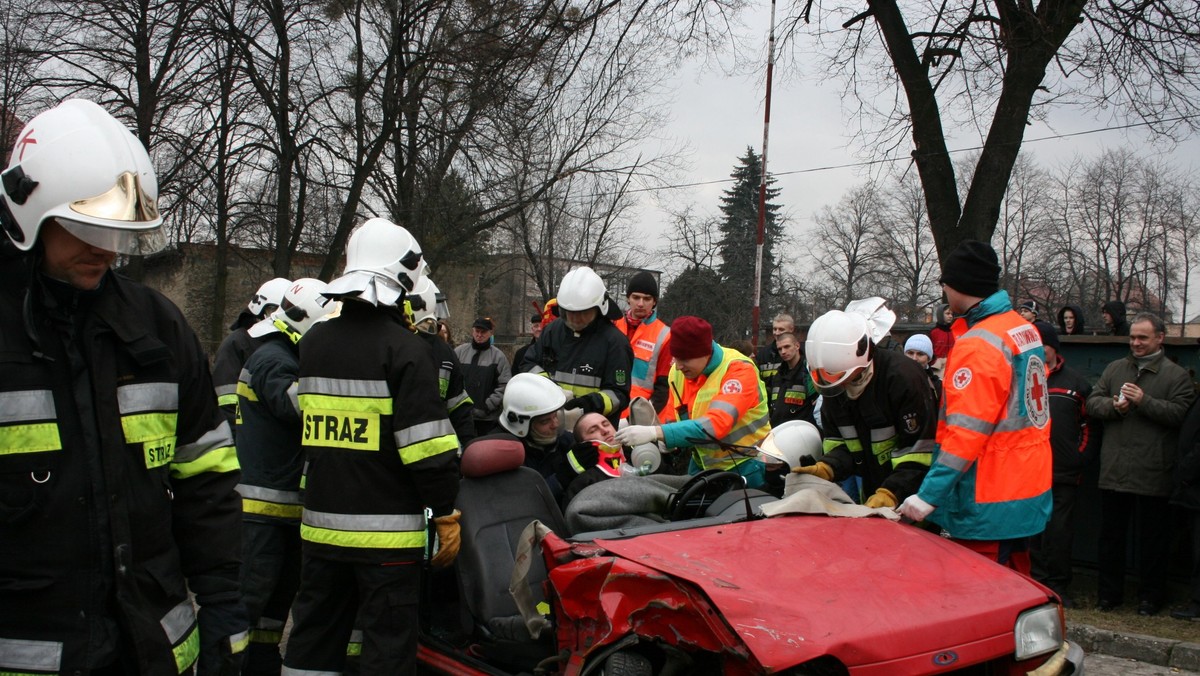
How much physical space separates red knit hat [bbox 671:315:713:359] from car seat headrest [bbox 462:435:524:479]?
4.59 feet

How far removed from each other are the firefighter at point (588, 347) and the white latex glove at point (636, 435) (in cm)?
88

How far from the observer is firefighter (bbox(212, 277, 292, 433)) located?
5441 millimetres

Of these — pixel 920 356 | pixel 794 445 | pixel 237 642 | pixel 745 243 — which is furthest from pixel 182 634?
pixel 745 243

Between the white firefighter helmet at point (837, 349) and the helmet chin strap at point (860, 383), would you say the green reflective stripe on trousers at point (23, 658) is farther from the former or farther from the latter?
the helmet chin strap at point (860, 383)

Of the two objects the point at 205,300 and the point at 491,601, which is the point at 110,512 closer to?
the point at 491,601

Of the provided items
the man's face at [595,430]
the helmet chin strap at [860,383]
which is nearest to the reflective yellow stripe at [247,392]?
the man's face at [595,430]

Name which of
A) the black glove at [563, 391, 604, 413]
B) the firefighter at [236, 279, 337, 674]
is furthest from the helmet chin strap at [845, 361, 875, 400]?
the firefighter at [236, 279, 337, 674]

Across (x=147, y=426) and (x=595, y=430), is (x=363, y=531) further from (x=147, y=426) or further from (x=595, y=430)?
(x=595, y=430)

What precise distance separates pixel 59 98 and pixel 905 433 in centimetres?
1615

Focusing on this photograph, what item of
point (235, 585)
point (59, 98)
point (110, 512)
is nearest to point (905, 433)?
point (235, 585)

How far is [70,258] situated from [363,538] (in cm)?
174

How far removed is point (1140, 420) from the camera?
6.71 metres

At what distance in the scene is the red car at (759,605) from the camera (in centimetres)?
273

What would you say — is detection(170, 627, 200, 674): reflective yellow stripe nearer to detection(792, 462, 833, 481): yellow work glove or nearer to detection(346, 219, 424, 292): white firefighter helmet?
detection(346, 219, 424, 292): white firefighter helmet
